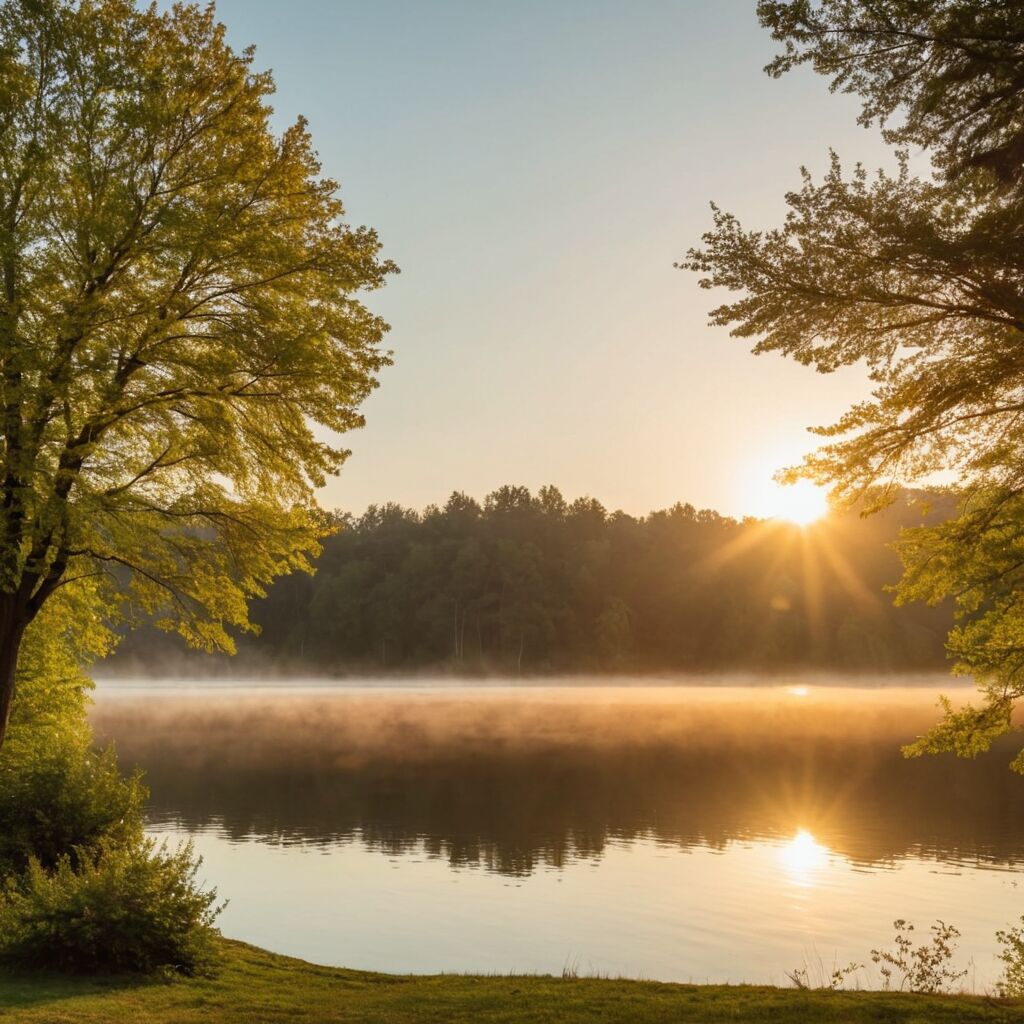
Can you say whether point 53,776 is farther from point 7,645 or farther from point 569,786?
point 569,786

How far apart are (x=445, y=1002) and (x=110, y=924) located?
417cm

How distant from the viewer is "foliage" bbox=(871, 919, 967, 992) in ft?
45.0

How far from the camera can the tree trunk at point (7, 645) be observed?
1481 centimetres

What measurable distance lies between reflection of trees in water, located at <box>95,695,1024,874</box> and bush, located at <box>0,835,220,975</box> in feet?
45.0

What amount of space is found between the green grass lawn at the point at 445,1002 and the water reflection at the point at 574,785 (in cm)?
1259

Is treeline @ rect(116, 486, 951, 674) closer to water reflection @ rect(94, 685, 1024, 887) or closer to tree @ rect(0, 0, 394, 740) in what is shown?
water reflection @ rect(94, 685, 1024, 887)

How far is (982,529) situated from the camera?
533 inches

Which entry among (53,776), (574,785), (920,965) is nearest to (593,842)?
(574,785)

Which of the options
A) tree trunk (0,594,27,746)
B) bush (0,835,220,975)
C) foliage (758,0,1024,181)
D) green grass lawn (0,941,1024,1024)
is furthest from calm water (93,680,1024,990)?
foliage (758,0,1024,181)

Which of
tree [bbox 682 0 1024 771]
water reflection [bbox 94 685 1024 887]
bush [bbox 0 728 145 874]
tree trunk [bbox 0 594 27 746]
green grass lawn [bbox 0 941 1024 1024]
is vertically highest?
tree [bbox 682 0 1024 771]

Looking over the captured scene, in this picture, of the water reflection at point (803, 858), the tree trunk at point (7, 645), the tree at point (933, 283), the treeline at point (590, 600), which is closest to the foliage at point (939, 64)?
the tree at point (933, 283)

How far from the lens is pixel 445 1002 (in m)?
11.5

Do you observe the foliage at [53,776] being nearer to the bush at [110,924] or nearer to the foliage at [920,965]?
the bush at [110,924]

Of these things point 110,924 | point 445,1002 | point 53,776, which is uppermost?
point 53,776
